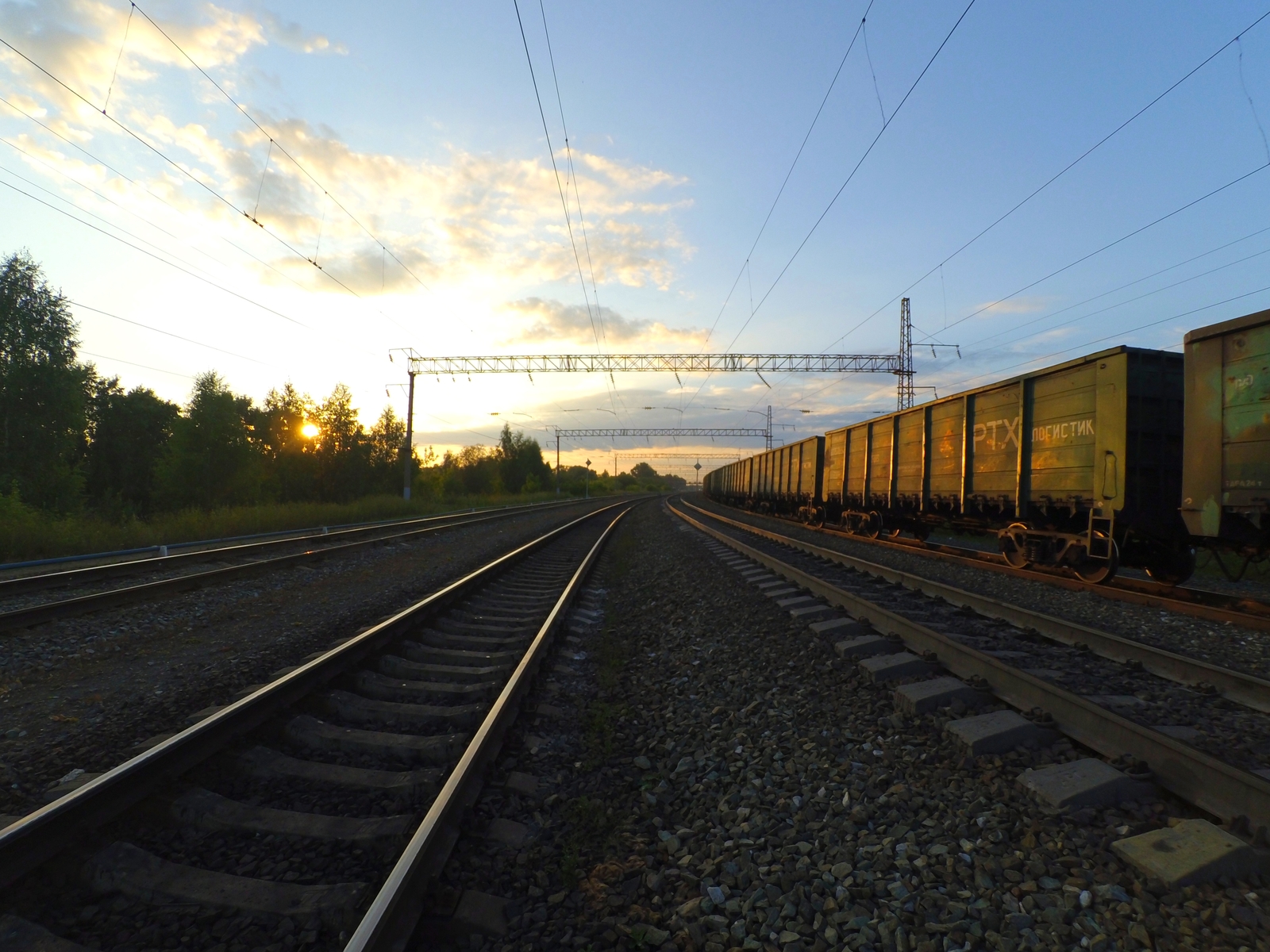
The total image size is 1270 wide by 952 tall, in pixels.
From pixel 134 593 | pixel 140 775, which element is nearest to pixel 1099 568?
pixel 140 775

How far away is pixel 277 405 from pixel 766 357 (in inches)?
1645

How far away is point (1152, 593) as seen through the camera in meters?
8.01

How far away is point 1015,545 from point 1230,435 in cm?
421

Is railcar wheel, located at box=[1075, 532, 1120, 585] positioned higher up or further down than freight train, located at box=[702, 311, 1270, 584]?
further down

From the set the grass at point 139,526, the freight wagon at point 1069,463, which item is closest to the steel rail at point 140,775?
the freight wagon at point 1069,463

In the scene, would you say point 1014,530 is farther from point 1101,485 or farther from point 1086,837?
point 1086,837

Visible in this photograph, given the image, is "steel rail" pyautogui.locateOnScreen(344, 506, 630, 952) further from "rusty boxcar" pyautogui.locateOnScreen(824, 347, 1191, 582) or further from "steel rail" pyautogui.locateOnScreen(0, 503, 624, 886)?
"rusty boxcar" pyautogui.locateOnScreen(824, 347, 1191, 582)

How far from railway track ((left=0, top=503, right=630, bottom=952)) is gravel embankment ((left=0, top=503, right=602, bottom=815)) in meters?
0.67

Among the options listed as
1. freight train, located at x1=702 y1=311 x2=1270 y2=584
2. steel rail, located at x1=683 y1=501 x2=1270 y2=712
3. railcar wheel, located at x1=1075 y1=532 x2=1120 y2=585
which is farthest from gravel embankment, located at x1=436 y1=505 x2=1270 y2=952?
railcar wheel, located at x1=1075 y1=532 x2=1120 y2=585

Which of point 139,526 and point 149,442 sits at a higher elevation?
point 149,442

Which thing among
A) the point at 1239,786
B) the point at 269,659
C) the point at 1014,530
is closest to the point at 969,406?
the point at 1014,530

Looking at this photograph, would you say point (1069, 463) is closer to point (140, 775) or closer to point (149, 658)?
point (140, 775)

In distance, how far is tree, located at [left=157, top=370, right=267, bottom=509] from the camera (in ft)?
132

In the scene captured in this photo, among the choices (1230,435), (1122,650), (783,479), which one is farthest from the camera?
(783,479)
